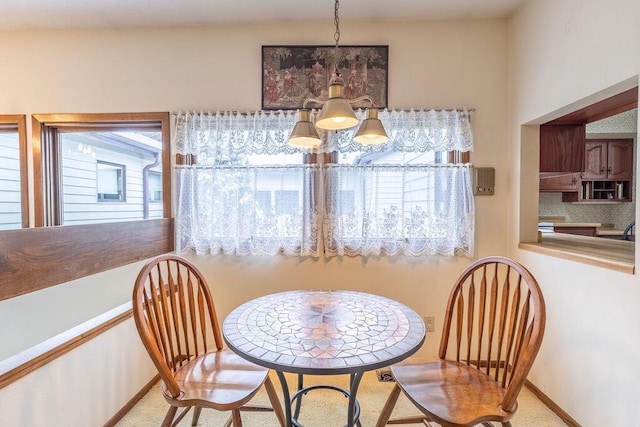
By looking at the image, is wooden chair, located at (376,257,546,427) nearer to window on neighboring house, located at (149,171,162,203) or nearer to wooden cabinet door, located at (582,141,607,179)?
window on neighboring house, located at (149,171,162,203)

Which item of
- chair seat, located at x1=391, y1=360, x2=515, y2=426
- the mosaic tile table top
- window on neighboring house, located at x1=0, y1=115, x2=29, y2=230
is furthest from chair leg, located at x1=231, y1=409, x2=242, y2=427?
window on neighboring house, located at x1=0, y1=115, x2=29, y2=230

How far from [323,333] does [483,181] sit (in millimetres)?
1754

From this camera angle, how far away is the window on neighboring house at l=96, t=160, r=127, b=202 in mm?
2590

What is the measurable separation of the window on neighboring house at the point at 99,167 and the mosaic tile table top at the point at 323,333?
1.45 metres

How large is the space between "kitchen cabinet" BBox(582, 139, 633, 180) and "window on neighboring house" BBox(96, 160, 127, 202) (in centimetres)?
591

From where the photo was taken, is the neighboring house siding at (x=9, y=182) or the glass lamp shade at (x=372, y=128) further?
the neighboring house siding at (x=9, y=182)

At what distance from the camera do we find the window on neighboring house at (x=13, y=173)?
2.35 metres

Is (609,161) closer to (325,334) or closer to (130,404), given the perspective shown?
(325,334)

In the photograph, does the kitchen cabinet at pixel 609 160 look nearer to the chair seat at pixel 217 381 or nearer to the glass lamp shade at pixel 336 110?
the glass lamp shade at pixel 336 110

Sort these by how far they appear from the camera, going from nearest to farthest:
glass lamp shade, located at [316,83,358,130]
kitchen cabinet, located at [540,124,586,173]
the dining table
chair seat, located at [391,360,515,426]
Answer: the dining table < chair seat, located at [391,360,515,426] < glass lamp shade, located at [316,83,358,130] < kitchen cabinet, located at [540,124,586,173]

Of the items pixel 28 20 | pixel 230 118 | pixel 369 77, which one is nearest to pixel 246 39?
pixel 230 118

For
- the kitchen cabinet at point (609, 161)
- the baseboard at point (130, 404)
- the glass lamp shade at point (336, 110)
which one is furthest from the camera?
the kitchen cabinet at point (609, 161)

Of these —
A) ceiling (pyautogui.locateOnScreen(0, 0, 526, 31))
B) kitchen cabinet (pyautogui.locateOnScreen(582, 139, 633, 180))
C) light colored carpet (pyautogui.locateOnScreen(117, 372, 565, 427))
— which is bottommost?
light colored carpet (pyautogui.locateOnScreen(117, 372, 565, 427))

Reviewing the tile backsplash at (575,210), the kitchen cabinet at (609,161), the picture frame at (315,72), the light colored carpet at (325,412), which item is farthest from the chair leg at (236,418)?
the kitchen cabinet at (609,161)
